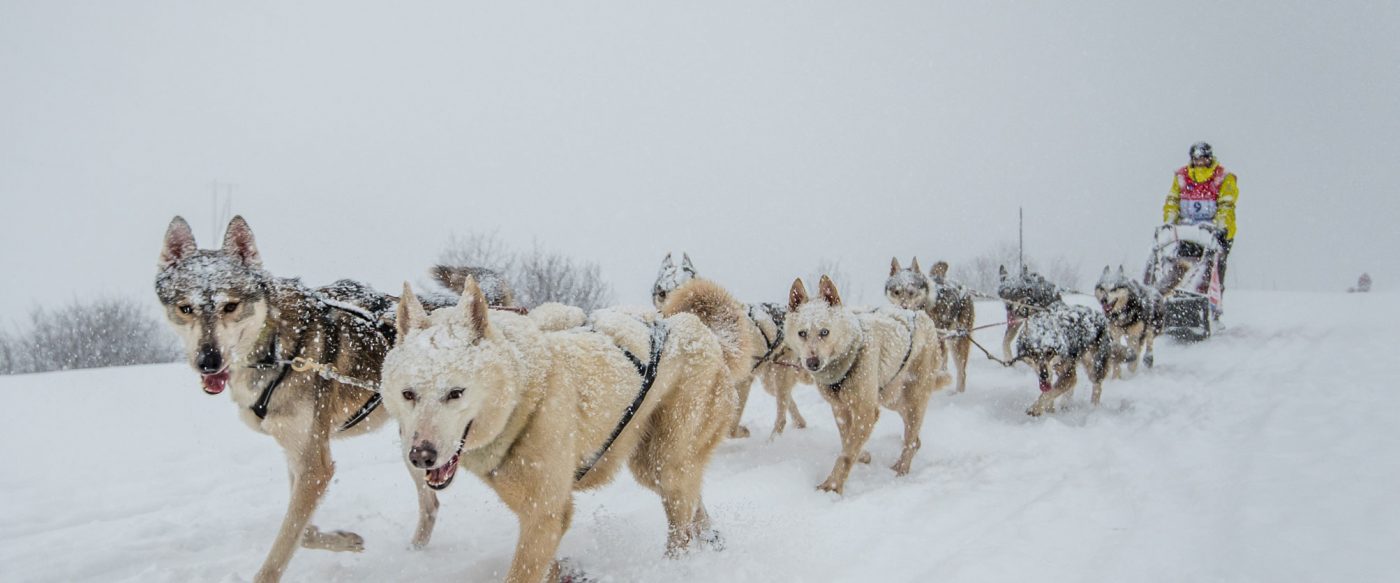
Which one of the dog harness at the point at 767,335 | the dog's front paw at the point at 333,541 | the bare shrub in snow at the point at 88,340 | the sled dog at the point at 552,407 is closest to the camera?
the sled dog at the point at 552,407

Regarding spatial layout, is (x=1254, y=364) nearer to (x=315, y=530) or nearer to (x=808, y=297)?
(x=808, y=297)

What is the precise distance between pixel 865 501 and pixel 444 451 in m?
3.14

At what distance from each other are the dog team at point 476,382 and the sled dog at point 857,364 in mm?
87

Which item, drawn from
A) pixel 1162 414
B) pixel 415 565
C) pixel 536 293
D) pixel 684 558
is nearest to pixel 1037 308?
pixel 1162 414

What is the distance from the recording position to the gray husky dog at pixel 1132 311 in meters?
9.25

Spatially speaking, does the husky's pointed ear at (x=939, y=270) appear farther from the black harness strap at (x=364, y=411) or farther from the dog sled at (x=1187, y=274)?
the black harness strap at (x=364, y=411)

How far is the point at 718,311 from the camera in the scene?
3.99 meters

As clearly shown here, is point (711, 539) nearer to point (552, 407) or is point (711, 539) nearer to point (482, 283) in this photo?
point (552, 407)

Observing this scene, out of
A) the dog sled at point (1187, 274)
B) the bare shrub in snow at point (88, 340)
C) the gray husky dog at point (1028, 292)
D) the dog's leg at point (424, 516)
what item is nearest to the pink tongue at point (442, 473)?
the dog's leg at point (424, 516)

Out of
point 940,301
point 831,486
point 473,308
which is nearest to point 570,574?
point 473,308

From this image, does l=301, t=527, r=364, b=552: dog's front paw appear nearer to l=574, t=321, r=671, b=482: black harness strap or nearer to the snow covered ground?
the snow covered ground

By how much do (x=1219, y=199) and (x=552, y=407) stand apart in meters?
11.8

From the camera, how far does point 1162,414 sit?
655 cm

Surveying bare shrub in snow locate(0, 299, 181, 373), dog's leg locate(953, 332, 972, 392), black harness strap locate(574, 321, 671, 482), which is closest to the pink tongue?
black harness strap locate(574, 321, 671, 482)
